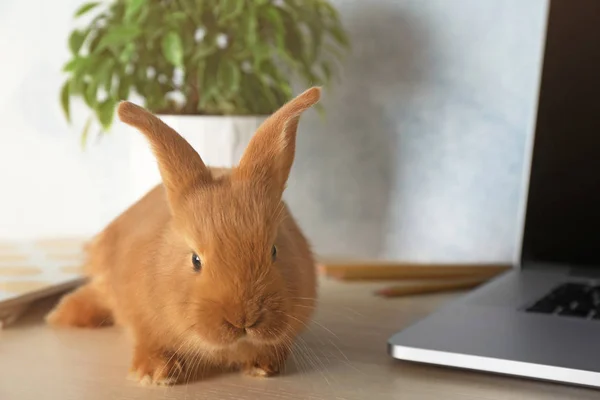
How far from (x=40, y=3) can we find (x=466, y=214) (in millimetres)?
753

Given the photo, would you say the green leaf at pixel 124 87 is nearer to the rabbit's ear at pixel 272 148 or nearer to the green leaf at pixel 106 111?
the green leaf at pixel 106 111

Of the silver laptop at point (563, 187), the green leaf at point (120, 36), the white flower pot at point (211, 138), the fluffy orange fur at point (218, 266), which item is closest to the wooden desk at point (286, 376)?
the fluffy orange fur at point (218, 266)

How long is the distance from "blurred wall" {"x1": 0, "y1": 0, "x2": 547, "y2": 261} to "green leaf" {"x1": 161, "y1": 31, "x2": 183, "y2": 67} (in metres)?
0.33

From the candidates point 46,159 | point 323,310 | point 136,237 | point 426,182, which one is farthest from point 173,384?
point 46,159

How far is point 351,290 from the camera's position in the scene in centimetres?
96

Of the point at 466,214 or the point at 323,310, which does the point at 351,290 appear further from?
the point at 466,214

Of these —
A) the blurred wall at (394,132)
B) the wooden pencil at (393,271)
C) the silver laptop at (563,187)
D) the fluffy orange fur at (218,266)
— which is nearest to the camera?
the fluffy orange fur at (218,266)

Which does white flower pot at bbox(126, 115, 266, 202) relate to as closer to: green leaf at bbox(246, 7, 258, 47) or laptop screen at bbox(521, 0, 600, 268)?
green leaf at bbox(246, 7, 258, 47)

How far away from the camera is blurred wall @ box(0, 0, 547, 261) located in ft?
3.66

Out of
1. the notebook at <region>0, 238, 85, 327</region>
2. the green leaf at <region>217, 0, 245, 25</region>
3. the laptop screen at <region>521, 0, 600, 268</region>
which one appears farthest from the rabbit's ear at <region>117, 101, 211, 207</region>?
the laptop screen at <region>521, 0, 600, 268</region>

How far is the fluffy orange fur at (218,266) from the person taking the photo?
55 cm

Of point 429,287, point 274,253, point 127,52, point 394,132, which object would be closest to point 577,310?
point 429,287

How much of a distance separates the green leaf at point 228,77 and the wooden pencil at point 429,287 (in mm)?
307

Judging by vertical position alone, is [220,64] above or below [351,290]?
above
